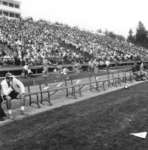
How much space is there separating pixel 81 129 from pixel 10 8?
5605cm

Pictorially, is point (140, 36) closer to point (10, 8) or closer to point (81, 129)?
point (10, 8)

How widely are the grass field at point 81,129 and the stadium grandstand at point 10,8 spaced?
50669 millimetres

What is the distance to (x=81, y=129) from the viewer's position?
6.08 metres

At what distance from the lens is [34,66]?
17.7 m

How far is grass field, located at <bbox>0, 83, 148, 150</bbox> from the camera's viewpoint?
5.09 m

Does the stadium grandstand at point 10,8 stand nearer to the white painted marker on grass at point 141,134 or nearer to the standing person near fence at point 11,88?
the standing person near fence at point 11,88

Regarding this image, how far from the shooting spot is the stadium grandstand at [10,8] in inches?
2205

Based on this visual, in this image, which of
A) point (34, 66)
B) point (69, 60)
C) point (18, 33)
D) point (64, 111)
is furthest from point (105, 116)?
point (18, 33)

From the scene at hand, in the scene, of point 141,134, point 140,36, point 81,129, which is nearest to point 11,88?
point 81,129

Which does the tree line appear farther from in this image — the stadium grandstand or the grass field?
the grass field

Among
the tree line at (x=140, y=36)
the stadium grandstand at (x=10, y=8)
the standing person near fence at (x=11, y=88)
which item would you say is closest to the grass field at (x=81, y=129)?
the standing person near fence at (x=11, y=88)

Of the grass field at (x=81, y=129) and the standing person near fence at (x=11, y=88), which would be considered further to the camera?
the standing person near fence at (x=11, y=88)

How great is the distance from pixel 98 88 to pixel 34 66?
599cm

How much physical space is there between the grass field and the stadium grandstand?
5067 centimetres
